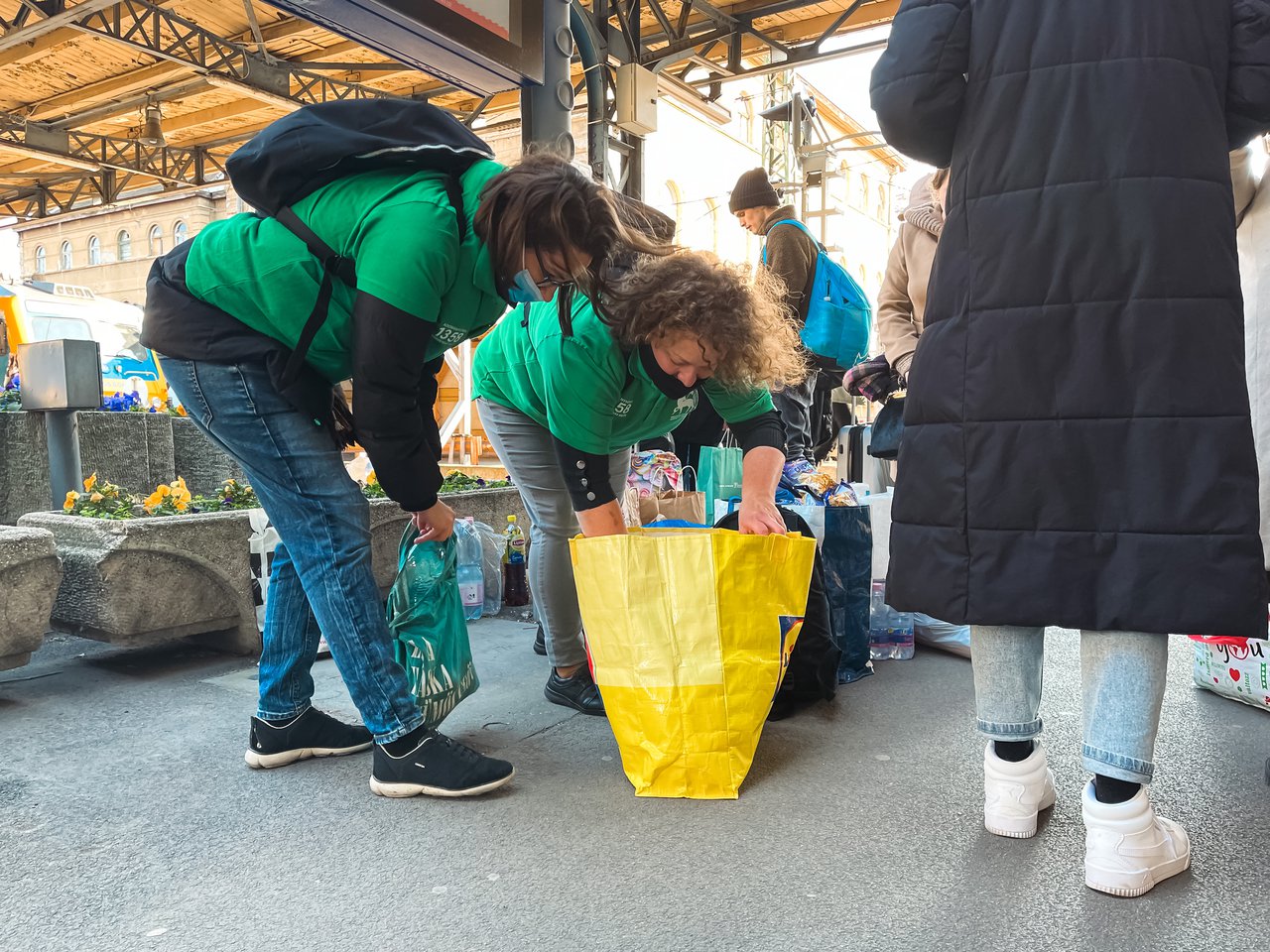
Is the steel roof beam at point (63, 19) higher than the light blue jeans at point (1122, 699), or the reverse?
the steel roof beam at point (63, 19)

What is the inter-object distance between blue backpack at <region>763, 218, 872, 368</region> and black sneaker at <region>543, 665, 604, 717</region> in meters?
1.73

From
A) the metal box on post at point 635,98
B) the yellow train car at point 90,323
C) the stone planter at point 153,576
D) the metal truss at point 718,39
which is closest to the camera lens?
the stone planter at point 153,576

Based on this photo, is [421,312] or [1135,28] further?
[421,312]

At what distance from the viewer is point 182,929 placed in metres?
1.50

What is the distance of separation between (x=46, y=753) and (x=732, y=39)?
28.4 feet

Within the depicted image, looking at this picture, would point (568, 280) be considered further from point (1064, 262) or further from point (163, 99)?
point (163, 99)

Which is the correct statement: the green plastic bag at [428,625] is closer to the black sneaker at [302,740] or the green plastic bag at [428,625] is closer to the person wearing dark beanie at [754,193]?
the black sneaker at [302,740]

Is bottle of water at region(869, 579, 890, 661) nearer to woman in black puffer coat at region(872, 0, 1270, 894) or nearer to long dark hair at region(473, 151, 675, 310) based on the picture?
woman in black puffer coat at region(872, 0, 1270, 894)

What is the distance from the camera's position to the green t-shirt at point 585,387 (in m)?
2.15

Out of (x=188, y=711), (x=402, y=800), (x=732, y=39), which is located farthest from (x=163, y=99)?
(x=402, y=800)

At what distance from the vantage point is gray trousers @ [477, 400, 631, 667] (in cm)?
265

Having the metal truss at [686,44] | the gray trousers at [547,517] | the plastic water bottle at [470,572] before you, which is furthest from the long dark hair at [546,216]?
the metal truss at [686,44]

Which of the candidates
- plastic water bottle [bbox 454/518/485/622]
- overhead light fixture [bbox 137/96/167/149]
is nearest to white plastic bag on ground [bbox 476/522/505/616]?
plastic water bottle [bbox 454/518/485/622]

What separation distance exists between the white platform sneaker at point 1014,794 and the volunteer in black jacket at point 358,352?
3.25 feet
